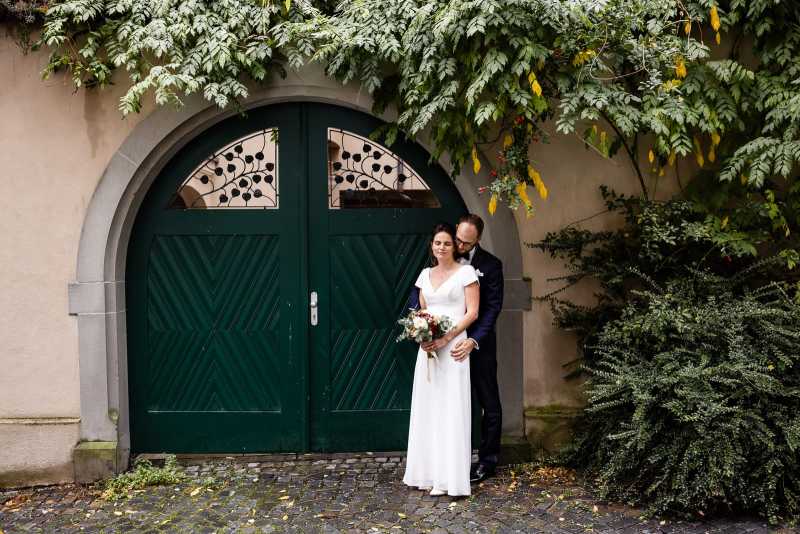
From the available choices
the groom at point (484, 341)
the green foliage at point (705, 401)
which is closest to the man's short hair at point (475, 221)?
the groom at point (484, 341)

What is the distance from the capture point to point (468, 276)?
5.20 m

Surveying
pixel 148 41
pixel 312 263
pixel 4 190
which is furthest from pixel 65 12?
pixel 312 263

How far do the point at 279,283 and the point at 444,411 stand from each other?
1794mm

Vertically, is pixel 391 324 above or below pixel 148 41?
below

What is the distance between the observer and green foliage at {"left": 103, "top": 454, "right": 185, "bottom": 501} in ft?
17.9

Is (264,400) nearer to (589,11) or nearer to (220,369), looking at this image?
(220,369)

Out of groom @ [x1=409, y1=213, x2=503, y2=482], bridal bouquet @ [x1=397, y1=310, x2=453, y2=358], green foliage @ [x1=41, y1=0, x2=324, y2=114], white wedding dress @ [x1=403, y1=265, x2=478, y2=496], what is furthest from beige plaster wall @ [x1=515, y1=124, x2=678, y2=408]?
green foliage @ [x1=41, y1=0, x2=324, y2=114]

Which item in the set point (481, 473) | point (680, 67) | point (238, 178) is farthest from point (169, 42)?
point (481, 473)

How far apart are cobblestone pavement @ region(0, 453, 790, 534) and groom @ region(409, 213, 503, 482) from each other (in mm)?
237

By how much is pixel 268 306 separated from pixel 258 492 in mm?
1501

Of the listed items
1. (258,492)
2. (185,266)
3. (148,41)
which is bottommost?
(258,492)

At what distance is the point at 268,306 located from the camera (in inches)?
239

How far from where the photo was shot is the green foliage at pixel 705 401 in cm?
459

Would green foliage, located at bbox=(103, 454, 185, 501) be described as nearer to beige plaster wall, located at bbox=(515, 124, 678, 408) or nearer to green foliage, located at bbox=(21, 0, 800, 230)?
green foliage, located at bbox=(21, 0, 800, 230)
